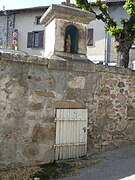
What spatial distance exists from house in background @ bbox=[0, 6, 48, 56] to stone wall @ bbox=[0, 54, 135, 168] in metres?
13.4

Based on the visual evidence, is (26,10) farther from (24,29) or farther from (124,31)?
(124,31)

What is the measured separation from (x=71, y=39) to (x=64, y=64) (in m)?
0.93

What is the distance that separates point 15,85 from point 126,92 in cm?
296

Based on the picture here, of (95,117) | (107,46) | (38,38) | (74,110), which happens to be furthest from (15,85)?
(38,38)

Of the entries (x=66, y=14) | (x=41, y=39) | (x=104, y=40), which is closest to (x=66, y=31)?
(x=66, y=14)

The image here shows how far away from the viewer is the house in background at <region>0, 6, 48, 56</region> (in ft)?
63.3

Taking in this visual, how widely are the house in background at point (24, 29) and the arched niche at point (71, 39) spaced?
13124 mm

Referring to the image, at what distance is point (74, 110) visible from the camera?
5648 millimetres

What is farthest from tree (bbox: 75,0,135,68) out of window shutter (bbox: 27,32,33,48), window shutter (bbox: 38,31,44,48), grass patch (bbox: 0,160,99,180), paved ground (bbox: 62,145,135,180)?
window shutter (bbox: 27,32,33,48)

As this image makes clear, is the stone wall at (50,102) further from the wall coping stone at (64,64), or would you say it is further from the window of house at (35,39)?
the window of house at (35,39)

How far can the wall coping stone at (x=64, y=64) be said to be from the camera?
4946 mm

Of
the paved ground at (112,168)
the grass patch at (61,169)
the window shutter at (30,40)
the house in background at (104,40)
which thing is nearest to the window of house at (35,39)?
the window shutter at (30,40)

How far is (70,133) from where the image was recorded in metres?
5.59

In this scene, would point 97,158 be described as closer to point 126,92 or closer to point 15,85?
point 126,92
